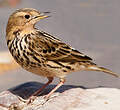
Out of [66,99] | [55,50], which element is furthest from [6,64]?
[66,99]

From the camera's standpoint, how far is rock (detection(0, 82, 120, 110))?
267 inches

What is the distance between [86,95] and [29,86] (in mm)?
1210

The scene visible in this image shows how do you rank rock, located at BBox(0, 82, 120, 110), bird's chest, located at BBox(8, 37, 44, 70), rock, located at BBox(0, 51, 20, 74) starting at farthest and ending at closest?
1. rock, located at BBox(0, 51, 20, 74)
2. bird's chest, located at BBox(8, 37, 44, 70)
3. rock, located at BBox(0, 82, 120, 110)

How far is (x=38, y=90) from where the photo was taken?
7523mm

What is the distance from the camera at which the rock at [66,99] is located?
678cm

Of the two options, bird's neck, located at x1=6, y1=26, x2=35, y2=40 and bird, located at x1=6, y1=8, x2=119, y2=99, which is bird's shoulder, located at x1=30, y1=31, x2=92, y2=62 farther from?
bird's neck, located at x1=6, y1=26, x2=35, y2=40

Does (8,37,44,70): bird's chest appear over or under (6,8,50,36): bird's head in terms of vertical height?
under

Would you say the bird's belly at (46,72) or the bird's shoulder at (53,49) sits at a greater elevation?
the bird's shoulder at (53,49)

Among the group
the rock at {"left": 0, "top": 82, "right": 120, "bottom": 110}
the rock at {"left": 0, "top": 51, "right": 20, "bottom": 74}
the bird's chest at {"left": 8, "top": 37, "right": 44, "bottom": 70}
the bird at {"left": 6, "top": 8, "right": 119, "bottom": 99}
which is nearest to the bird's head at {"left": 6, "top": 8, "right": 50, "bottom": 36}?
the bird at {"left": 6, "top": 8, "right": 119, "bottom": 99}

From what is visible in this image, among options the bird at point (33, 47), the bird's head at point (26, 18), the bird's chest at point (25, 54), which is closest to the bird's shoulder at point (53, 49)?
the bird at point (33, 47)

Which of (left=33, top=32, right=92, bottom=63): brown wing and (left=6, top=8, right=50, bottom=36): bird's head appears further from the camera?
(left=33, top=32, right=92, bottom=63): brown wing

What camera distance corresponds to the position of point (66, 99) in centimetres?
703

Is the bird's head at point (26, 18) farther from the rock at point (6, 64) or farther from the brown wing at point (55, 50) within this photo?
the rock at point (6, 64)

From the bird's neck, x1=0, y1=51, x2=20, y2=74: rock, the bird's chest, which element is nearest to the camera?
the bird's chest
